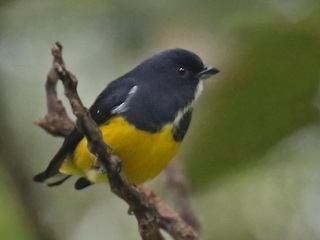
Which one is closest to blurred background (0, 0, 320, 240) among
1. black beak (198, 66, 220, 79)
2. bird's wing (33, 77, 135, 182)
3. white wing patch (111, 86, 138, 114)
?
black beak (198, 66, 220, 79)

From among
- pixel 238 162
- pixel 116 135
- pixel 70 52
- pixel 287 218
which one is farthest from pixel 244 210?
pixel 70 52

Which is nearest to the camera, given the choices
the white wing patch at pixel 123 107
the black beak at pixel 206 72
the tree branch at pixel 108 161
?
the tree branch at pixel 108 161

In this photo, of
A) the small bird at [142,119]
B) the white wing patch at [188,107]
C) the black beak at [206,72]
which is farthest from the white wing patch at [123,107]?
the black beak at [206,72]

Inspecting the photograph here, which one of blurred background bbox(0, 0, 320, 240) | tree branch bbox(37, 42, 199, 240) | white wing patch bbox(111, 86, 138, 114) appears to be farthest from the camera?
white wing patch bbox(111, 86, 138, 114)

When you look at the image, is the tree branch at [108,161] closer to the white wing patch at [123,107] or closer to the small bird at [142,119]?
the small bird at [142,119]

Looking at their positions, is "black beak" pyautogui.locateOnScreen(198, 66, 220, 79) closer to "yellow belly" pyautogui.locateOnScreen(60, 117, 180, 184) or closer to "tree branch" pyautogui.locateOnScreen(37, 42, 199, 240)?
"yellow belly" pyautogui.locateOnScreen(60, 117, 180, 184)

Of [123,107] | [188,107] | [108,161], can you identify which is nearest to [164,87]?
[188,107]

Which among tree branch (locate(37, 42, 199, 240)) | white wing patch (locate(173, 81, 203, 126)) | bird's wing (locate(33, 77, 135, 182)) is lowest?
tree branch (locate(37, 42, 199, 240))

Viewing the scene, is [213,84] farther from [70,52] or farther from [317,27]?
[70,52]
